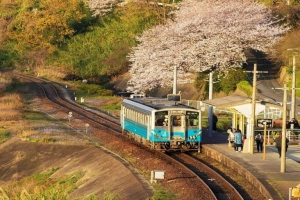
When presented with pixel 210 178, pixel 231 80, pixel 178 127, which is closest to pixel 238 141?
pixel 178 127

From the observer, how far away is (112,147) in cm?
3250

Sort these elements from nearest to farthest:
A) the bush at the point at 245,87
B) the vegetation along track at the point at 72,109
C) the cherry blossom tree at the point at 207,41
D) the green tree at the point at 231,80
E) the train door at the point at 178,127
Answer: the train door at the point at 178,127, the vegetation along track at the point at 72,109, the bush at the point at 245,87, the cherry blossom tree at the point at 207,41, the green tree at the point at 231,80

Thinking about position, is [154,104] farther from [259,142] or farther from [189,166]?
[189,166]

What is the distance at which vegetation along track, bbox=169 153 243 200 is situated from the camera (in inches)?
870

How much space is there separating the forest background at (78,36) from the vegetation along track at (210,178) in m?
34.0

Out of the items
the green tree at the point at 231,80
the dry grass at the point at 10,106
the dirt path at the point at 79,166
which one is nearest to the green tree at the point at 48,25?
the dry grass at the point at 10,106

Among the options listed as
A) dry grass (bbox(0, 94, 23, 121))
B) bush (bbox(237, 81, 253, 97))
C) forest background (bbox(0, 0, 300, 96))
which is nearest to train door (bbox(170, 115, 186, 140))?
dry grass (bbox(0, 94, 23, 121))

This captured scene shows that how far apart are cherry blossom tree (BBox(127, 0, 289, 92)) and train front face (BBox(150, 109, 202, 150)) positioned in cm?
2082

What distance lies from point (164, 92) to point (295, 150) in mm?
27216

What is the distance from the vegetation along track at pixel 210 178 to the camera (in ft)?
72.5

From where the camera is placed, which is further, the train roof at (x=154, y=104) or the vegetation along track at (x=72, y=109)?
the vegetation along track at (x=72, y=109)

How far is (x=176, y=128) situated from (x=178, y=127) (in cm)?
9

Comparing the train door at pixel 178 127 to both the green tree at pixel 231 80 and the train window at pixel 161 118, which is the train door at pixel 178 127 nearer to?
the train window at pixel 161 118

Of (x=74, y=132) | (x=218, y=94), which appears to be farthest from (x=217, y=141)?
(x=218, y=94)
